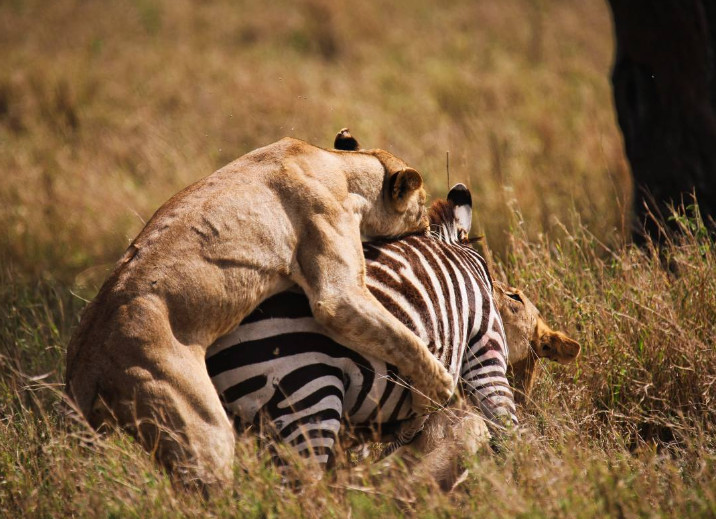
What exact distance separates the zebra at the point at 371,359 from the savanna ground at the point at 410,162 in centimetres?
20

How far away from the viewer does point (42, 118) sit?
416 inches

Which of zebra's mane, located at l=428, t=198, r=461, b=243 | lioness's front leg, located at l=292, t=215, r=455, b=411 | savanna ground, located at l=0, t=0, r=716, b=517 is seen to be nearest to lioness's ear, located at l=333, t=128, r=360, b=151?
zebra's mane, located at l=428, t=198, r=461, b=243

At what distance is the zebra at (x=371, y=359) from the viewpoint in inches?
121

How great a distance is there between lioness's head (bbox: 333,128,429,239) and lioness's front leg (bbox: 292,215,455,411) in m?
0.34

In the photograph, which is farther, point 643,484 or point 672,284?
point 672,284

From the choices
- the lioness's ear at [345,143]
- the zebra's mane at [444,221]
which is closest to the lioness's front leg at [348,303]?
the lioness's ear at [345,143]

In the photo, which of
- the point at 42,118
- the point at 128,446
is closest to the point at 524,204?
the point at 128,446

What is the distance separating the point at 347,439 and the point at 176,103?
8.43 m

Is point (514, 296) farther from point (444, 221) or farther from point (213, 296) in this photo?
point (213, 296)

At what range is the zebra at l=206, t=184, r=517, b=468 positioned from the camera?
Result: 308 cm

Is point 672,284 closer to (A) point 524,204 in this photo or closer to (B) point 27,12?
(A) point 524,204

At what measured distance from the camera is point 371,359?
321 centimetres

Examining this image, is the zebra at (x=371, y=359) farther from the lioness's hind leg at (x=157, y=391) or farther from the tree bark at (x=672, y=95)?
the tree bark at (x=672, y=95)

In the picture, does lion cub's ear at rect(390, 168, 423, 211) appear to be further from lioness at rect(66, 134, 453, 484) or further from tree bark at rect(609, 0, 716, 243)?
tree bark at rect(609, 0, 716, 243)
